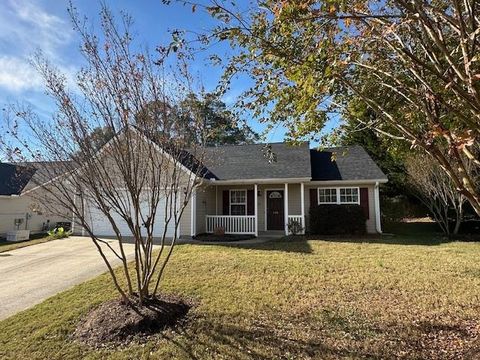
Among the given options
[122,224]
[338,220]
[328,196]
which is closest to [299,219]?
[338,220]

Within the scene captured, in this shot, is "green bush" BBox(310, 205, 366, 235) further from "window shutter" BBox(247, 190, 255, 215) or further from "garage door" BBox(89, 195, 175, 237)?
"garage door" BBox(89, 195, 175, 237)

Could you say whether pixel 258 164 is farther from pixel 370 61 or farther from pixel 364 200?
pixel 370 61

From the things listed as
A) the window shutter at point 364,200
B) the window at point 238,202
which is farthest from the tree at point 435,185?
the window at point 238,202

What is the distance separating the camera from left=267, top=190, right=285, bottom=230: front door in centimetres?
1803

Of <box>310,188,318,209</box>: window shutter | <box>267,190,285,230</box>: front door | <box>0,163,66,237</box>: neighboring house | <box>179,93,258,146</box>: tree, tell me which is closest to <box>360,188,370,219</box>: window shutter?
<box>310,188,318,209</box>: window shutter

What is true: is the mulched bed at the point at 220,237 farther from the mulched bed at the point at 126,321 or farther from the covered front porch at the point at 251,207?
the mulched bed at the point at 126,321

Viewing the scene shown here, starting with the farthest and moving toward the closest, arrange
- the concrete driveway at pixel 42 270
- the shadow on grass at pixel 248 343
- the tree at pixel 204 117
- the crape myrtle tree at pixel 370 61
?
the concrete driveway at pixel 42 270 → the tree at pixel 204 117 → the shadow on grass at pixel 248 343 → the crape myrtle tree at pixel 370 61

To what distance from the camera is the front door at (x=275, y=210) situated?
18.0 m

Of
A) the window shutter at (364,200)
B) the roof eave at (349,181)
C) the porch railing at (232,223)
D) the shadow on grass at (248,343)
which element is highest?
the roof eave at (349,181)

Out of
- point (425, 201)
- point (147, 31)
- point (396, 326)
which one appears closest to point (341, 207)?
point (425, 201)

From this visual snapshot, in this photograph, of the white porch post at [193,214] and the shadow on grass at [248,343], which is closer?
the shadow on grass at [248,343]

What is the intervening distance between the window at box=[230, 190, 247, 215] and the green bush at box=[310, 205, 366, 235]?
145 inches

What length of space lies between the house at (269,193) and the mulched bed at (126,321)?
988cm

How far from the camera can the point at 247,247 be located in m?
12.8
